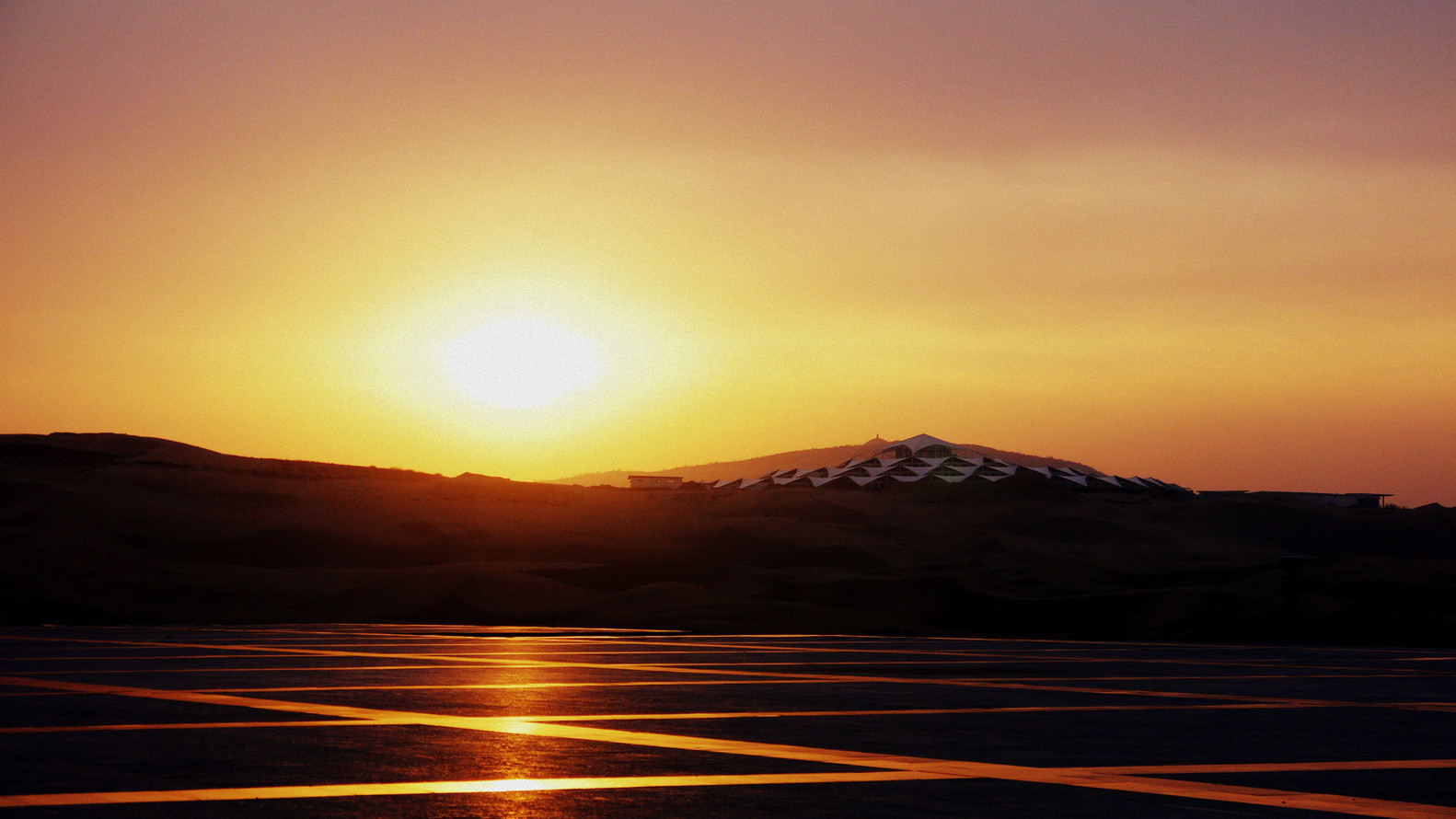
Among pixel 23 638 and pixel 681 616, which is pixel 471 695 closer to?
pixel 23 638

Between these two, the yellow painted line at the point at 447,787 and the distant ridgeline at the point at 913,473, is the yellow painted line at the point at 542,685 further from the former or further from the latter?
the distant ridgeline at the point at 913,473

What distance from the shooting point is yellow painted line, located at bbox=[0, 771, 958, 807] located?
8961 mm

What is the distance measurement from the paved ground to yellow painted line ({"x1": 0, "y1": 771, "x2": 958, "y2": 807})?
0.10 feet

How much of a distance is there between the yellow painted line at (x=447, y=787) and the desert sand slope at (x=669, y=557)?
95.5 feet

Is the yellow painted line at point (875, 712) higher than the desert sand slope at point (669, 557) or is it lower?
lower

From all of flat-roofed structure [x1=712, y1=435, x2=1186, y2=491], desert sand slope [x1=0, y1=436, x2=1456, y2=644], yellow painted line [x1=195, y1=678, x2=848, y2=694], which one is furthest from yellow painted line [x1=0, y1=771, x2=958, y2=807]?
flat-roofed structure [x1=712, y1=435, x2=1186, y2=491]

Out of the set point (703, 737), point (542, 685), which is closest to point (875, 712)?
point (703, 737)

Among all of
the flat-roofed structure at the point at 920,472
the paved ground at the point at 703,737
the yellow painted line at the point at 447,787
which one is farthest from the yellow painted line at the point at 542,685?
the flat-roofed structure at the point at 920,472

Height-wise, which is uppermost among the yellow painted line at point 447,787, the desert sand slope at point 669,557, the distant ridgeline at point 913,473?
the distant ridgeline at point 913,473

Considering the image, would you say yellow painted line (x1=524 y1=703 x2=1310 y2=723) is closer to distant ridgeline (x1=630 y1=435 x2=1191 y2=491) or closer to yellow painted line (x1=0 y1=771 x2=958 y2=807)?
yellow painted line (x1=0 y1=771 x2=958 y2=807)

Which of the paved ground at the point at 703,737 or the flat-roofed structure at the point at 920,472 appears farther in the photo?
the flat-roofed structure at the point at 920,472

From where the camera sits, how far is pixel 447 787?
9.60 meters

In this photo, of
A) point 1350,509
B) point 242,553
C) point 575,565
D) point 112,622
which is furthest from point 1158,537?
point 112,622

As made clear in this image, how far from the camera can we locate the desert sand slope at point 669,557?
45938 mm
